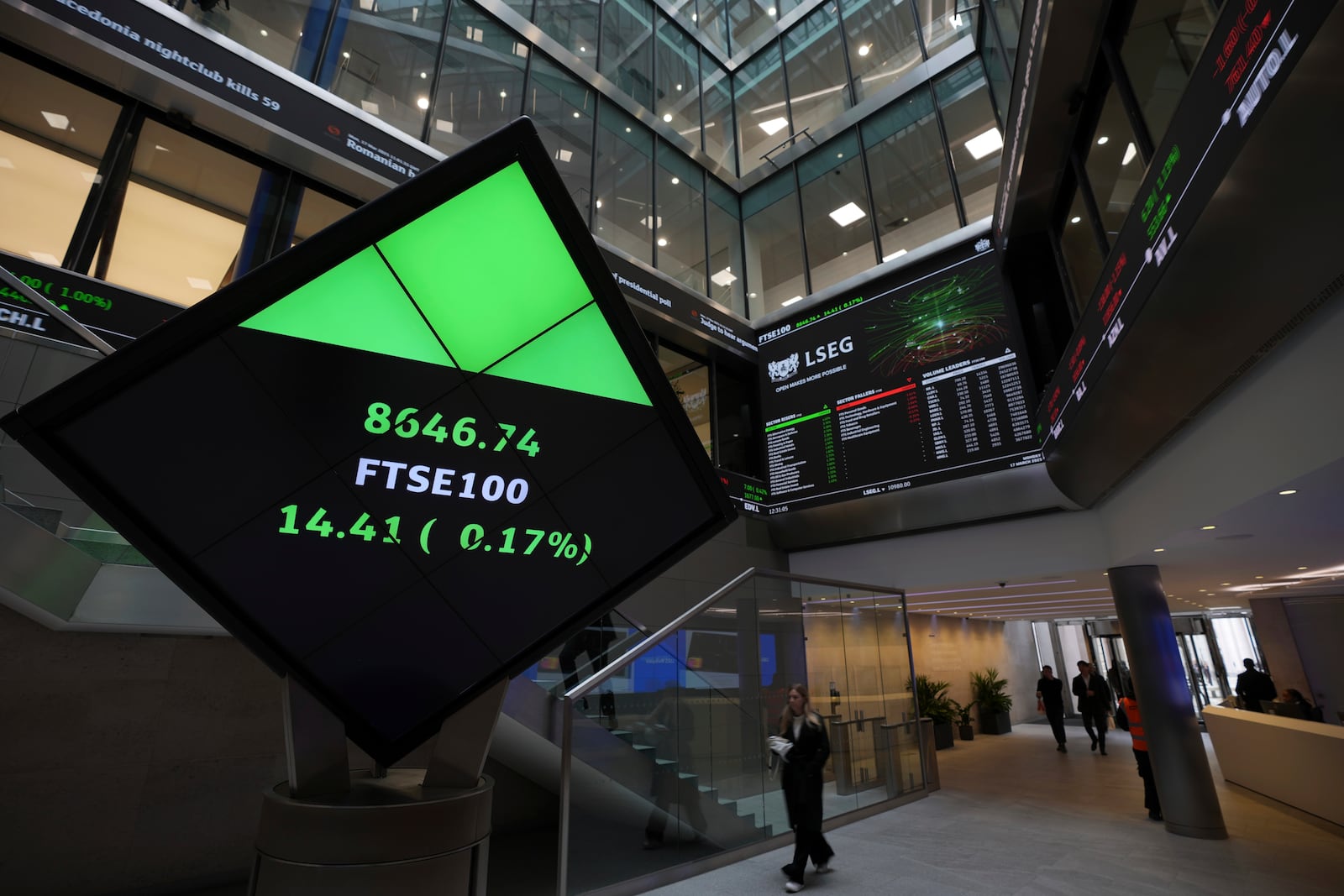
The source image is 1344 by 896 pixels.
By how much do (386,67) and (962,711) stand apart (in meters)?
16.9

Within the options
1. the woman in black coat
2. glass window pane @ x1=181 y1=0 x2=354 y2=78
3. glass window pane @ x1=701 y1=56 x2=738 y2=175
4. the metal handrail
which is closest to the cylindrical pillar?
the metal handrail

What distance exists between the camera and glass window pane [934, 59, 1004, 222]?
36.0ft

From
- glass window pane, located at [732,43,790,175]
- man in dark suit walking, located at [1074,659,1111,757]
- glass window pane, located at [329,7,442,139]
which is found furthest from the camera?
glass window pane, located at [732,43,790,175]

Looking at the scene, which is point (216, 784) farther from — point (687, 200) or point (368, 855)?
point (687, 200)

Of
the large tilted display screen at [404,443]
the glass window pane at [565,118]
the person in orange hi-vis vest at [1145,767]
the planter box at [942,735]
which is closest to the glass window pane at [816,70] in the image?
the glass window pane at [565,118]

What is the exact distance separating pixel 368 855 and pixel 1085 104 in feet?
24.8

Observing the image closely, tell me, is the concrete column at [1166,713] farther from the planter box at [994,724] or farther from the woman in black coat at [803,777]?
the planter box at [994,724]

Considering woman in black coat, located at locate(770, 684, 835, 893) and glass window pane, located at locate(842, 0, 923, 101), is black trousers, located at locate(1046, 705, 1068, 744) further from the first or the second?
glass window pane, located at locate(842, 0, 923, 101)

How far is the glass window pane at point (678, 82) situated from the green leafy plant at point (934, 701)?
12585 millimetres

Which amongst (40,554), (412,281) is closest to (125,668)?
(40,554)

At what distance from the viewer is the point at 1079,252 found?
6.77 metres

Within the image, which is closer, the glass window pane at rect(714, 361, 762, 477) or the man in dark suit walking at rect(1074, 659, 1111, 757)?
the man in dark suit walking at rect(1074, 659, 1111, 757)

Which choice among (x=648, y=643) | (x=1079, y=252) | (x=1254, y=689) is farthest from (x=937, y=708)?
(x=648, y=643)

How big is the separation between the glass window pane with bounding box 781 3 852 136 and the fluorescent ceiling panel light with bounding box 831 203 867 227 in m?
2.21
